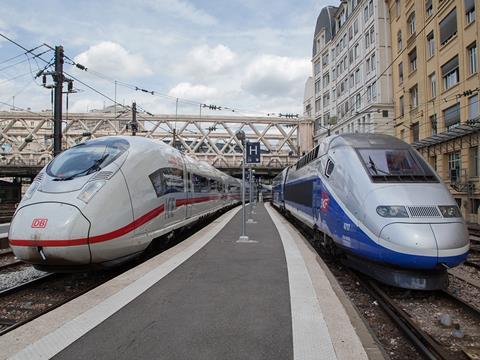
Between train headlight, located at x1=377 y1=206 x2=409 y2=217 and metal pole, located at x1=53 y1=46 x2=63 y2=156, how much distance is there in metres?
14.1

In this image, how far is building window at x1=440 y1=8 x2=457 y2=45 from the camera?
2600 centimetres

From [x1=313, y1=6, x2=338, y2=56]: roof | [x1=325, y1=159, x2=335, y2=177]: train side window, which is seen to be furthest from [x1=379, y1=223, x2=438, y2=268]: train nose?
[x1=313, y1=6, x2=338, y2=56]: roof

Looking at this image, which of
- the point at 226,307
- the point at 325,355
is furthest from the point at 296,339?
the point at 226,307

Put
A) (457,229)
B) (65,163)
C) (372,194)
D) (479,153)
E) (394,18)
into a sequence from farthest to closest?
(394,18)
(479,153)
(65,163)
(372,194)
(457,229)

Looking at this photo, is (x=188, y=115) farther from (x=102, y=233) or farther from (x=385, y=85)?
(x=102, y=233)

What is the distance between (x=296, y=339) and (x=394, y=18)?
38882mm

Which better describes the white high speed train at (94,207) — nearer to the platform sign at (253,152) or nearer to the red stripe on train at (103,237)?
the red stripe on train at (103,237)

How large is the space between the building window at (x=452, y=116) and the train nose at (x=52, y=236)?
2495 centimetres

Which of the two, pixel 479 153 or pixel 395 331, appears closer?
pixel 395 331

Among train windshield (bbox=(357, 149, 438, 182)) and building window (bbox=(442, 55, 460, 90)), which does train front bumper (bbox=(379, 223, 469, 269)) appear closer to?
train windshield (bbox=(357, 149, 438, 182))

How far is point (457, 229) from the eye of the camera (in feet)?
20.4

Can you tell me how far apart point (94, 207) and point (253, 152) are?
7.09 meters

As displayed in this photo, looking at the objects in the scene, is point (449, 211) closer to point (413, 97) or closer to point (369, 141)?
point (369, 141)

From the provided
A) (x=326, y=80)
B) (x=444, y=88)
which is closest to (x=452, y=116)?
(x=444, y=88)
